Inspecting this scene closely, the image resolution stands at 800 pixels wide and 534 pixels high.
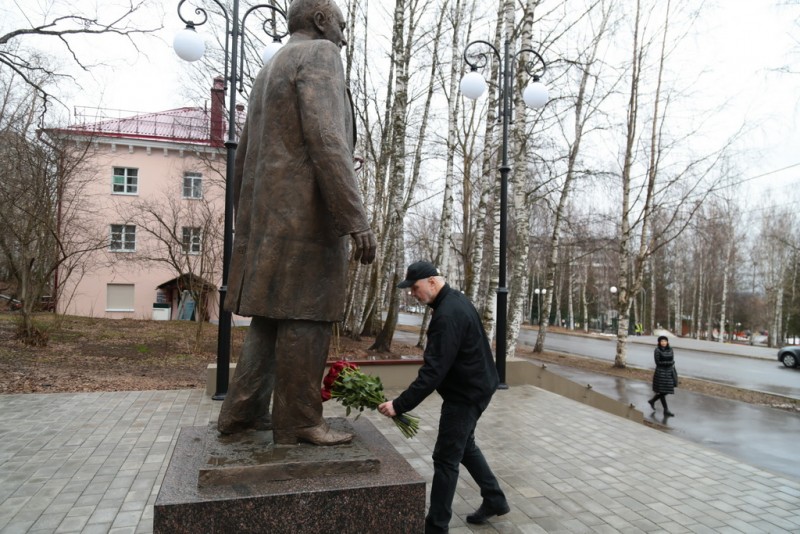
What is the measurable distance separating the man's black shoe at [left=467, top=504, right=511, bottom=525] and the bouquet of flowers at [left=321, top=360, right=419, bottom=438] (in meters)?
0.86

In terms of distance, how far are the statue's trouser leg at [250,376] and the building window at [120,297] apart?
2803 centimetres

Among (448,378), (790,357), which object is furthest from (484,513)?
(790,357)

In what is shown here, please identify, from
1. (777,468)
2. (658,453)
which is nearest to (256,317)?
(658,453)

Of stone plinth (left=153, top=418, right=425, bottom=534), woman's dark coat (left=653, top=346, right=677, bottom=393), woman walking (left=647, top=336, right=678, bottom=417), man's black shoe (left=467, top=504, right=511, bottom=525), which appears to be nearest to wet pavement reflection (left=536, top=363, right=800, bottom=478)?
woman walking (left=647, top=336, right=678, bottom=417)

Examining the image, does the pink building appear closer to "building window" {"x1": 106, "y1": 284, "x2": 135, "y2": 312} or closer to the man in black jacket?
"building window" {"x1": 106, "y1": 284, "x2": 135, "y2": 312}

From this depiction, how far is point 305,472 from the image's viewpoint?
2785mm

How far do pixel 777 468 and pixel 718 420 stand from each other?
3487 millimetres

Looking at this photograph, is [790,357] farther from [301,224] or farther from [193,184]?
[193,184]

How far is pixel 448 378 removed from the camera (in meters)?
3.51

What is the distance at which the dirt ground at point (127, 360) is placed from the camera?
9117 millimetres

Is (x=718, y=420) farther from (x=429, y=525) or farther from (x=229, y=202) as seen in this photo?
(x=229, y=202)

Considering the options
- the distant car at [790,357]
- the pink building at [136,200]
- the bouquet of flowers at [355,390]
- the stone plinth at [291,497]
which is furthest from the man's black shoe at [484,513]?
the pink building at [136,200]

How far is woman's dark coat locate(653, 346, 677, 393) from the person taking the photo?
10.7 meters

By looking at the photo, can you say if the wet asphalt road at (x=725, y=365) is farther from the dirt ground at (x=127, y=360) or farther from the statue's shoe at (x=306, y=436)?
the statue's shoe at (x=306, y=436)
